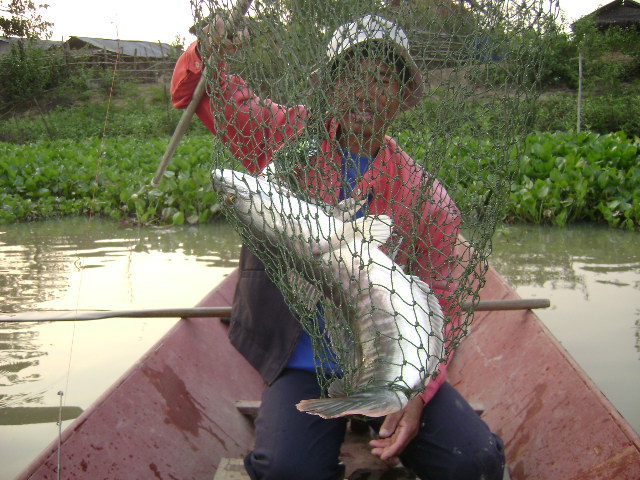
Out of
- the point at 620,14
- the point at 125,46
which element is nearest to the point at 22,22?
the point at 125,46

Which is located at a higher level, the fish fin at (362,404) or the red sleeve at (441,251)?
the red sleeve at (441,251)

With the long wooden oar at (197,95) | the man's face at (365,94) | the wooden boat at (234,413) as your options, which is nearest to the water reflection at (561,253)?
the wooden boat at (234,413)

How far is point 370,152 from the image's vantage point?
1.72 metres

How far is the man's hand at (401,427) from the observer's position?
201 centimetres

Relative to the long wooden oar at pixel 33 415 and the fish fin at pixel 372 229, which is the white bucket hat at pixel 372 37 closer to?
the fish fin at pixel 372 229

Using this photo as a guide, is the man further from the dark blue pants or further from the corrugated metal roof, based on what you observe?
the corrugated metal roof

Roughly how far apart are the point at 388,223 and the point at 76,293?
3.57m

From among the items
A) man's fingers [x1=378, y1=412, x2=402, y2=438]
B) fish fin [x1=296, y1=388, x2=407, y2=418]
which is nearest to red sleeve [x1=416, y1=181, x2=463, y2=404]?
man's fingers [x1=378, y1=412, x2=402, y2=438]

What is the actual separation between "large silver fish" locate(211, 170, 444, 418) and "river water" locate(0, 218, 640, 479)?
148 centimetres

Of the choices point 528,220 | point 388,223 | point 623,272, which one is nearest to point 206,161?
point 528,220

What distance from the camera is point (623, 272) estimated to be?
5.03 metres

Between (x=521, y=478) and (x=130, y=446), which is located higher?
(x=130, y=446)

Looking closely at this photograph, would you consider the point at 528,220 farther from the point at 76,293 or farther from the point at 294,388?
the point at 294,388

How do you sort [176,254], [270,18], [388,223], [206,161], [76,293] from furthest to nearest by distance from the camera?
[206,161] < [176,254] < [76,293] < [270,18] < [388,223]
